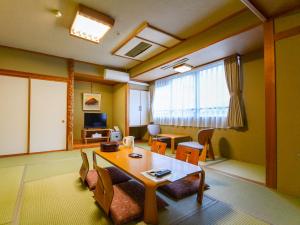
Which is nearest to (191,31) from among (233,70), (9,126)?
(233,70)

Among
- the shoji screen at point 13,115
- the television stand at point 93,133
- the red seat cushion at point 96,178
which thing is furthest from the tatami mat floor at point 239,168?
the shoji screen at point 13,115

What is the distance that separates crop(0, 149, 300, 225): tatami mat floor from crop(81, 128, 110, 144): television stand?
2.58m

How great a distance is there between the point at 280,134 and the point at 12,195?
340 cm

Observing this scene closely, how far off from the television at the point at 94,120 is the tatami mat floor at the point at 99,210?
112 inches

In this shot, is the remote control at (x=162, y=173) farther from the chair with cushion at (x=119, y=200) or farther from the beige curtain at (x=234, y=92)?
the beige curtain at (x=234, y=92)

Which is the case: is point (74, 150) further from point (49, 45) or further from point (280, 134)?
point (280, 134)

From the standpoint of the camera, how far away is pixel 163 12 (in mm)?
2518

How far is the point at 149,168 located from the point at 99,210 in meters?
0.67

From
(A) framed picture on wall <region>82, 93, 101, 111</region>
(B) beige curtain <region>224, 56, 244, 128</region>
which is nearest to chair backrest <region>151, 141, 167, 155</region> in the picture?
(B) beige curtain <region>224, 56, 244, 128</region>

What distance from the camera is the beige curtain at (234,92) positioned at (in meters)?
3.47

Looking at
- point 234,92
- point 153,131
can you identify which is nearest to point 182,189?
point 234,92

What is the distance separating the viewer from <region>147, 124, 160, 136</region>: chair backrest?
5.19 m

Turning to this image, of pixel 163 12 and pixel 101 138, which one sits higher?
pixel 163 12

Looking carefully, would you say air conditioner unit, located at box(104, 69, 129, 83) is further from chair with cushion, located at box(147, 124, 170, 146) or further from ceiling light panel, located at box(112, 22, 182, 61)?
chair with cushion, located at box(147, 124, 170, 146)
